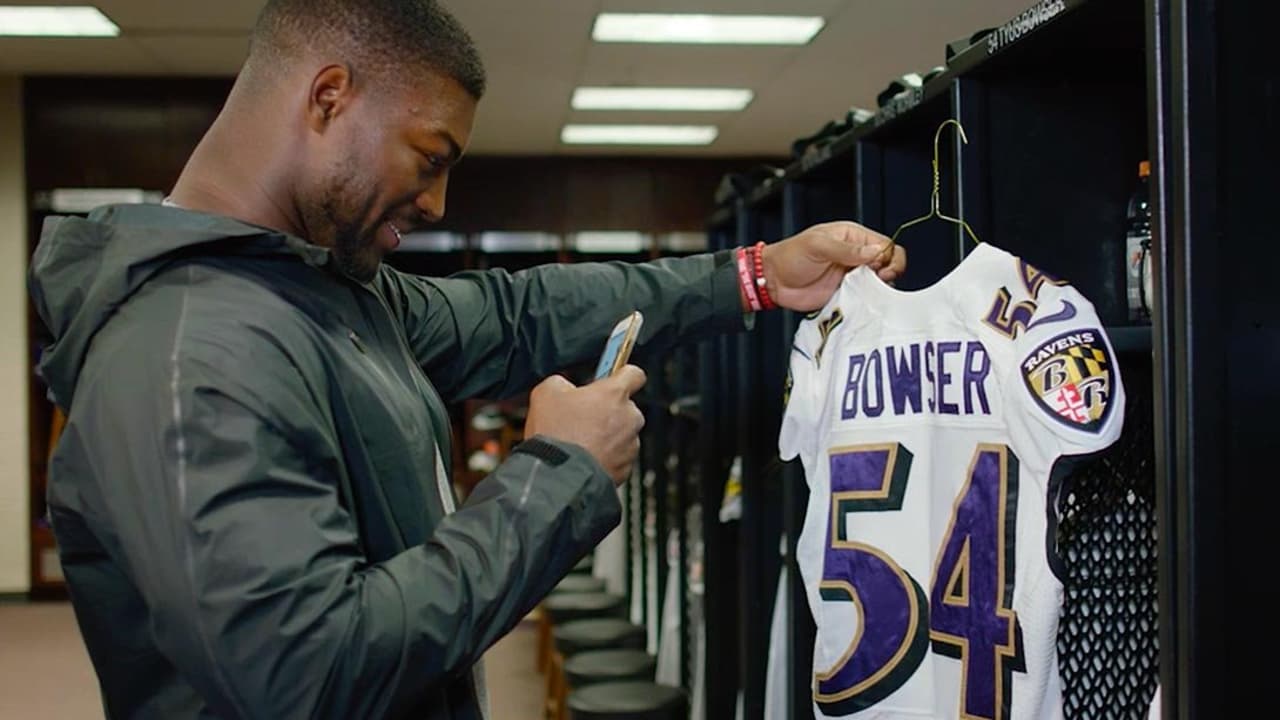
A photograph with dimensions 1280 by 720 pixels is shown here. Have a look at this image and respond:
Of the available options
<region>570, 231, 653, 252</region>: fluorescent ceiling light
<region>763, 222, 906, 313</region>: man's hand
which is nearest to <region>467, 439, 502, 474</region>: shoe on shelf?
<region>570, 231, 653, 252</region>: fluorescent ceiling light

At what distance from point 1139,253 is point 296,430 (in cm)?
94

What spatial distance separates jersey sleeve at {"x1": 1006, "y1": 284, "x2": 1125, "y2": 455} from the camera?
1.13 metres

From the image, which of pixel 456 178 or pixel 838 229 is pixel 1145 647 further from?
pixel 456 178

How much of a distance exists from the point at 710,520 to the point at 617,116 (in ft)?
15.1

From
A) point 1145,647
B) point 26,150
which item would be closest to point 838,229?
point 1145,647

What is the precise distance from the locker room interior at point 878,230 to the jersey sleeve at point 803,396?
0.05 m

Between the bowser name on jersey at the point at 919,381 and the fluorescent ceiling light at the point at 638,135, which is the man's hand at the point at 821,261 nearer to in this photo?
the bowser name on jersey at the point at 919,381

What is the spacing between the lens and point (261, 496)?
995 millimetres

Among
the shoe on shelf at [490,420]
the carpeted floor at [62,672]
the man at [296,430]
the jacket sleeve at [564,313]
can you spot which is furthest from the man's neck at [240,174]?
the shoe on shelf at [490,420]

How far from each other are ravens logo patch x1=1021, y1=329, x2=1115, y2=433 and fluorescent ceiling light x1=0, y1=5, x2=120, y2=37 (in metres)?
5.00

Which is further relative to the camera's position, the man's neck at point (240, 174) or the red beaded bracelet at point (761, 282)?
the red beaded bracelet at point (761, 282)

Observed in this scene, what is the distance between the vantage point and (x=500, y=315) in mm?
1782

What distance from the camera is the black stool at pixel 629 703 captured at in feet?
9.21

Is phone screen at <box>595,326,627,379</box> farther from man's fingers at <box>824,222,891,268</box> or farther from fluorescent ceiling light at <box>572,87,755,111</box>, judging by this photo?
fluorescent ceiling light at <box>572,87,755,111</box>
